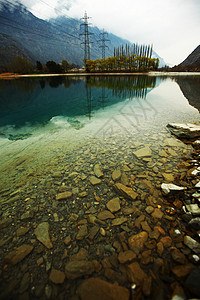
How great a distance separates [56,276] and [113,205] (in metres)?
1.80

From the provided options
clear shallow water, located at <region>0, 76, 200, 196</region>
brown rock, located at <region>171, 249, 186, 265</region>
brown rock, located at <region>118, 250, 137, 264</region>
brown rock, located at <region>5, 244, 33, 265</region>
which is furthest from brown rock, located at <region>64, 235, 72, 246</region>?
clear shallow water, located at <region>0, 76, 200, 196</region>

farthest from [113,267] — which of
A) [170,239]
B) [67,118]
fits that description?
[67,118]

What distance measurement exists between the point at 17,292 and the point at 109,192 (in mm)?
2613

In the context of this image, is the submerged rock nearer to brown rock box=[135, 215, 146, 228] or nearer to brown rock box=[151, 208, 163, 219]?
brown rock box=[151, 208, 163, 219]

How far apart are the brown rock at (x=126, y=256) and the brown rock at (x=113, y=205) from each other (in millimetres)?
939

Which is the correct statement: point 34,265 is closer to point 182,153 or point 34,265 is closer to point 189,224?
point 189,224

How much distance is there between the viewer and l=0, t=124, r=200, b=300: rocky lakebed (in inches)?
81.7

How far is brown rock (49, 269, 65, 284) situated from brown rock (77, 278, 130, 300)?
1.09 feet

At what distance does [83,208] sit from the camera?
136 inches

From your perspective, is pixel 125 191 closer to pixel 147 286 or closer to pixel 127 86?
pixel 147 286

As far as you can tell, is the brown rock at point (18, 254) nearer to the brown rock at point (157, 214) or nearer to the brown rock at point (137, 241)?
the brown rock at point (137, 241)

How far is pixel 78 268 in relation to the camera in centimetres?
230

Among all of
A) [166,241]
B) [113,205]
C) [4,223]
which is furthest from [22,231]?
[166,241]

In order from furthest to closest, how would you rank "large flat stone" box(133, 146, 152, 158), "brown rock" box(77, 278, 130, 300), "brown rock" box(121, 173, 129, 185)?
1. "large flat stone" box(133, 146, 152, 158)
2. "brown rock" box(121, 173, 129, 185)
3. "brown rock" box(77, 278, 130, 300)
